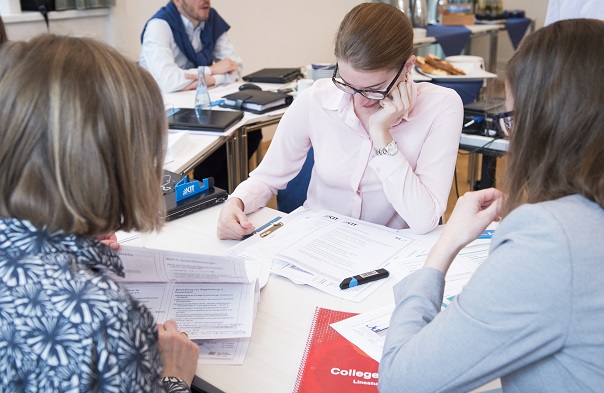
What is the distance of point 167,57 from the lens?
11.2 ft

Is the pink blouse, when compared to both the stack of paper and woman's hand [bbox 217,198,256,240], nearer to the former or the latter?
woman's hand [bbox 217,198,256,240]

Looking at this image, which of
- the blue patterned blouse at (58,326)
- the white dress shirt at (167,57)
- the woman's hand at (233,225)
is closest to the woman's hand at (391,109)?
the woman's hand at (233,225)

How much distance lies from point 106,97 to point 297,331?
610mm

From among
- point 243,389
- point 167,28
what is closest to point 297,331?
point 243,389

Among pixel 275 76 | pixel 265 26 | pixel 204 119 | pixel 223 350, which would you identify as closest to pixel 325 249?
pixel 223 350

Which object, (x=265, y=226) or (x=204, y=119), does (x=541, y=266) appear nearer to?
(x=265, y=226)

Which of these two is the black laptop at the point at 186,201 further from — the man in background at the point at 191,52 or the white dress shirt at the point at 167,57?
the white dress shirt at the point at 167,57

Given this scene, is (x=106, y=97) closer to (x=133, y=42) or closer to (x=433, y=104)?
(x=433, y=104)

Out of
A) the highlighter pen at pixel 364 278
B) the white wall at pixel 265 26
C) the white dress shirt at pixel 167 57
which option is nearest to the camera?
the highlighter pen at pixel 364 278

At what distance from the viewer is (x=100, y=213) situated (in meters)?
0.78

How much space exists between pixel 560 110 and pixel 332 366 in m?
0.56

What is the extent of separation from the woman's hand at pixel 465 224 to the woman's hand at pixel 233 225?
595 millimetres

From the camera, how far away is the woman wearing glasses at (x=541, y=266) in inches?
28.7

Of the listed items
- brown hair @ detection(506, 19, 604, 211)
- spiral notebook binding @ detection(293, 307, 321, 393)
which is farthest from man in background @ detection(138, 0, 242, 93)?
brown hair @ detection(506, 19, 604, 211)
